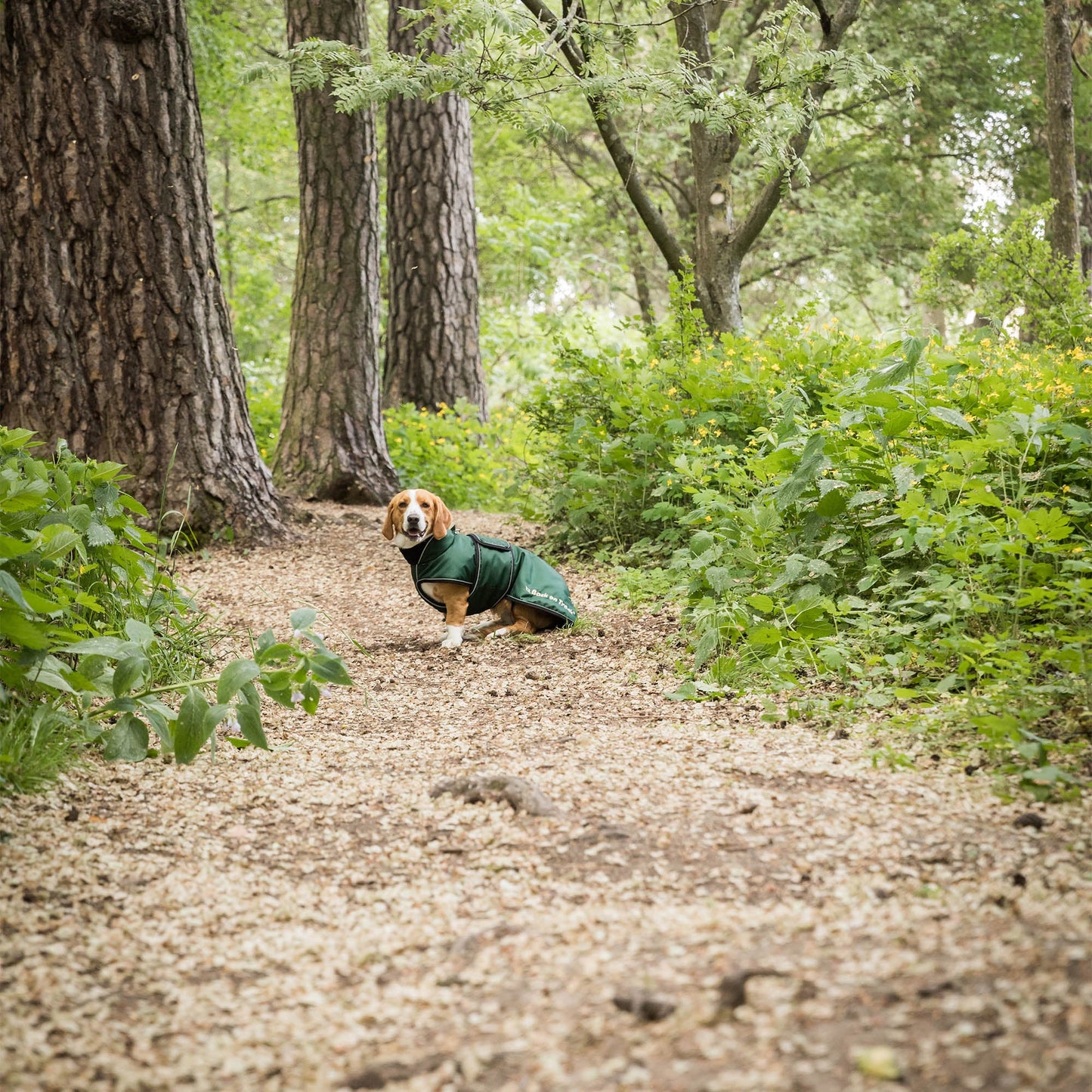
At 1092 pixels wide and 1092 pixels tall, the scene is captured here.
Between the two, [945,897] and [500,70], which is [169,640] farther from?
[500,70]

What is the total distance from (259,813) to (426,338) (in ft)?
23.7

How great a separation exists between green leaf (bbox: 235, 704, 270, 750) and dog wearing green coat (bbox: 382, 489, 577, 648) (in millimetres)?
2130

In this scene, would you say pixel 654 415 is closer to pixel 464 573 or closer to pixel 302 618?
pixel 464 573

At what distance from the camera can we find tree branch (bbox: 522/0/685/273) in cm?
580

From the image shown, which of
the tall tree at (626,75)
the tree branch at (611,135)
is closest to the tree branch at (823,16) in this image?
the tall tree at (626,75)

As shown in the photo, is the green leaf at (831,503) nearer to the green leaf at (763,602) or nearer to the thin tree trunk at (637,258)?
the green leaf at (763,602)

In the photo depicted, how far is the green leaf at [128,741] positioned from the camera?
2.70m

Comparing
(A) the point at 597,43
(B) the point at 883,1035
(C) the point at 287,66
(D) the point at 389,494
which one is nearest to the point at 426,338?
(D) the point at 389,494

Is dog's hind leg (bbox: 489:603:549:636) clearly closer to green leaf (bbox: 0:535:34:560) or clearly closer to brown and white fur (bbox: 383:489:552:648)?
brown and white fur (bbox: 383:489:552:648)

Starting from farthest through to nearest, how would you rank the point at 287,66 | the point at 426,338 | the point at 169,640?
the point at 426,338 < the point at 287,66 < the point at 169,640

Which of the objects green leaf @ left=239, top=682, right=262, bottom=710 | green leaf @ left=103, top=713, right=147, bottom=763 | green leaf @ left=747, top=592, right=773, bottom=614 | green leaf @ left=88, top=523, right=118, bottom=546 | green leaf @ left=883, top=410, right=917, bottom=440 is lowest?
green leaf @ left=103, top=713, right=147, bottom=763

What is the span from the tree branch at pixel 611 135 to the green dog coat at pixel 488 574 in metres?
2.51

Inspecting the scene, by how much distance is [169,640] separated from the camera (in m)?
3.70

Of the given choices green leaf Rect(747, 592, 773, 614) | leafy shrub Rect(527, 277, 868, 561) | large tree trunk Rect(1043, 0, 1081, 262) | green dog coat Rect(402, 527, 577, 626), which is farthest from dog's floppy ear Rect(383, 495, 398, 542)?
large tree trunk Rect(1043, 0, 1081, 262)
